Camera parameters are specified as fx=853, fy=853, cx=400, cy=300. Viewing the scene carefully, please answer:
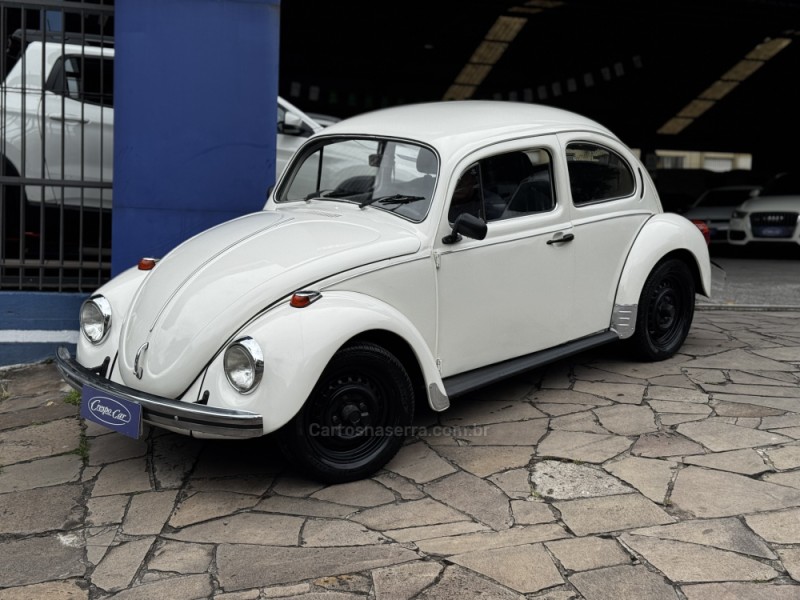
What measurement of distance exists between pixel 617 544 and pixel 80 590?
2131 mm

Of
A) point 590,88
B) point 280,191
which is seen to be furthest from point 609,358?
point 590,88

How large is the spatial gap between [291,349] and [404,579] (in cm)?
111

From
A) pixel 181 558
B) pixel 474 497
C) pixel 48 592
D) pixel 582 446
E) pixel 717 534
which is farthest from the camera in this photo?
pixel 582 446

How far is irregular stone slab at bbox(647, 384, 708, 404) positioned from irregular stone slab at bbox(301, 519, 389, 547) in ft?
7.67

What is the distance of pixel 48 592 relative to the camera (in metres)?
3.24

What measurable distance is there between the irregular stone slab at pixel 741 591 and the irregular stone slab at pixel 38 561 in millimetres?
2360

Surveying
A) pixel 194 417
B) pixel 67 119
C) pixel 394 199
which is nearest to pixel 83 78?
pixel 67 119

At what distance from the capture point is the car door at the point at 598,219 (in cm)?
539

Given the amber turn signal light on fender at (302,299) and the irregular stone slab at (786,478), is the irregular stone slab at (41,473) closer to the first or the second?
the amber turn signal light on fender at (302,299)

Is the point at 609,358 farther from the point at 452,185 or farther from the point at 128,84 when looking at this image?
the point at 128,84

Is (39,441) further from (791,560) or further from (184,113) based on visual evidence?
(791,560)

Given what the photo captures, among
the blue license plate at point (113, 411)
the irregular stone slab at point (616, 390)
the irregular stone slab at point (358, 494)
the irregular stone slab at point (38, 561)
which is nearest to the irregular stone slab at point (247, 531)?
the irregular stone slab at point (358, 494)

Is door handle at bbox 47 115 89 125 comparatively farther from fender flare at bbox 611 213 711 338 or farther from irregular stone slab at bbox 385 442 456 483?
fender flare at bbox 611 213 711 338

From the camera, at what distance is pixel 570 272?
5293 mm
